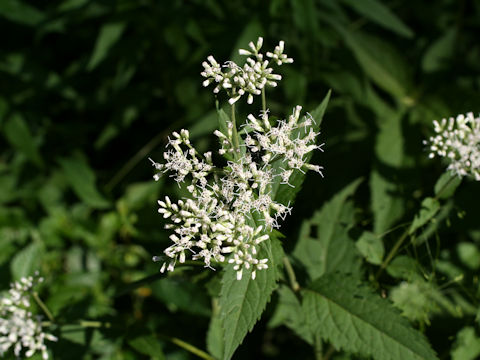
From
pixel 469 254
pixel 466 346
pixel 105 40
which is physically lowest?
pixel 466 346

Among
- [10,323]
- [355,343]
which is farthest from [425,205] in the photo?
[10,323]

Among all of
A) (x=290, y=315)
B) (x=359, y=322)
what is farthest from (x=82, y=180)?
(x=359, y=322)

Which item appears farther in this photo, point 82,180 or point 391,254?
point 82,180

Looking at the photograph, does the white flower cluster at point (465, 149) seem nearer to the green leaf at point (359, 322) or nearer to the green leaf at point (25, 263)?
the green leaf at point (359, 322)

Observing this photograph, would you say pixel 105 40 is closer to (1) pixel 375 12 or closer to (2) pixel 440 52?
(1) pixel 375 12

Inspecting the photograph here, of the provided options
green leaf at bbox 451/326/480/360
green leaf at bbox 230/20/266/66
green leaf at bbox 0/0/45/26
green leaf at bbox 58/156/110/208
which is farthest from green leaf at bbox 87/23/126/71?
green leaf at bbox 451/326/480/360

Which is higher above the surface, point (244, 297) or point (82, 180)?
point (82, 180)

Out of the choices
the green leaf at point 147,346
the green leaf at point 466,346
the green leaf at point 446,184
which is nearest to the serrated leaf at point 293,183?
the green leaf at point 446,184
